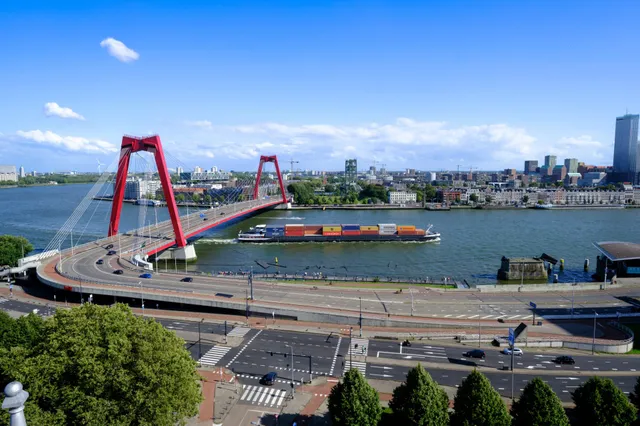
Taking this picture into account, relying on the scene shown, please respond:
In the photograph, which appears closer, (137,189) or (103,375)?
(103,375)

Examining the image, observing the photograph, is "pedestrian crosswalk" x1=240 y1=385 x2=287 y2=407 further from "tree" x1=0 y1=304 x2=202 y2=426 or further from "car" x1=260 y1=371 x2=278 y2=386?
"tree" x1=0 y1=304 x2=202 y2=426

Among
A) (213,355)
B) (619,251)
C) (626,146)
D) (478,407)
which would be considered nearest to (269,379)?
(213,355)

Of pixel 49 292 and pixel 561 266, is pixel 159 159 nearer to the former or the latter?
pixel 49 292

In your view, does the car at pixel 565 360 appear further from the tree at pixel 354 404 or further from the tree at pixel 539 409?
the tree at pixel 354 404

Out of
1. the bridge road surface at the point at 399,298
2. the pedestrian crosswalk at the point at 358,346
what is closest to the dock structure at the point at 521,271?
the bridge road surface at the point at 399,298

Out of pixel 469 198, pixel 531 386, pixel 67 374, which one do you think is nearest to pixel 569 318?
pixel 531 386

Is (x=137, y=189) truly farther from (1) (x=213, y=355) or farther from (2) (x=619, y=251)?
(2) (x=619, y=251)

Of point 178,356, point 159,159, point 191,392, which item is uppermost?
point 159,159
